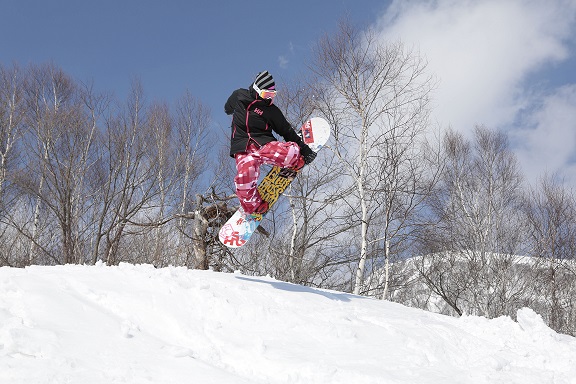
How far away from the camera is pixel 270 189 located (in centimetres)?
424

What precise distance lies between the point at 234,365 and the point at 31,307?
1.22 meters

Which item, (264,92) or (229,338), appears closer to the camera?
(229,338)

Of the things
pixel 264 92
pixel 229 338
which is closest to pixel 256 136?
pixel 264 92

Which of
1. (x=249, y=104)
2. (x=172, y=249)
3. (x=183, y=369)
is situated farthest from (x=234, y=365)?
(x=172, y=249)

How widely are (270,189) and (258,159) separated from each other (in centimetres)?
44

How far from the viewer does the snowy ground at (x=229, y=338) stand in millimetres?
2262

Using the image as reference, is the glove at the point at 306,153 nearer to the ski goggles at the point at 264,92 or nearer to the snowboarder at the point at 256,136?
the snowboarder at the point at 256,136

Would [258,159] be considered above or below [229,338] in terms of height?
above

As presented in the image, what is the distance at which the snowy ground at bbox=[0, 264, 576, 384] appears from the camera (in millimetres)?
2262

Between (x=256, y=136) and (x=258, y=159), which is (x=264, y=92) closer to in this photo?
(x=256, y=136)

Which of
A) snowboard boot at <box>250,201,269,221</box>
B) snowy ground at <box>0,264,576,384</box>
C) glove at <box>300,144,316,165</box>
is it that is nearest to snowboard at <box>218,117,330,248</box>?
snowboard boot at <box>250,201,269,221</box>

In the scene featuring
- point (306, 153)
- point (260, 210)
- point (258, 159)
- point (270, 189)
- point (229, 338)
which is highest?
point (306, 153)

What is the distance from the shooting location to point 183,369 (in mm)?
2281

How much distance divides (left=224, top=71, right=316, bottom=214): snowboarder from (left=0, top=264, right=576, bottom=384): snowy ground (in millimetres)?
927
